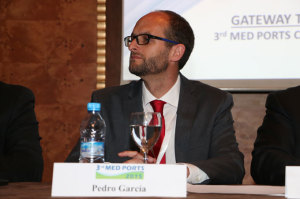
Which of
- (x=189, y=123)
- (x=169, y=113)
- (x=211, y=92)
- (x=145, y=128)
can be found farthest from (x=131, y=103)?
(x=145, y=128)

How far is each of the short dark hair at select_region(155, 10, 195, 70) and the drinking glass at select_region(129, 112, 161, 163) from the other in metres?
1.20

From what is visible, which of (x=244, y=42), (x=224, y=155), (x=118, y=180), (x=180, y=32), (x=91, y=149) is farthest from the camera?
(x=244, y=42)

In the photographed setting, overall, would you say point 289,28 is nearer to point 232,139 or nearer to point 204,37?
point 204,37

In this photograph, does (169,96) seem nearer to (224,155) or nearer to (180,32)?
(180,32)

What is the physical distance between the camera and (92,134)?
2.18 metres

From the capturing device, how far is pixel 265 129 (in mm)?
2459

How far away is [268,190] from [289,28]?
2258 mm

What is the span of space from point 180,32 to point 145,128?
132cm

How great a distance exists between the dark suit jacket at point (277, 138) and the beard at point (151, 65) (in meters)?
0.66

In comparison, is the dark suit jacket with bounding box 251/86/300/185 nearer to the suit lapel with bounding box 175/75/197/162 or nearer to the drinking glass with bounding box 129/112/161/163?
the suit lapel with bounding box 175/75/197/162

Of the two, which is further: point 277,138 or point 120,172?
point 277,138

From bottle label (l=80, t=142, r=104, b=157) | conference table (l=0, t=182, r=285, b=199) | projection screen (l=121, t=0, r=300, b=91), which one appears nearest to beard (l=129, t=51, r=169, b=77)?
projection screen (l=121, t=0, r=300, b=91)

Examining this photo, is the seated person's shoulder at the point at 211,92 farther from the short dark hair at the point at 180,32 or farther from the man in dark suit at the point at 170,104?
the short dark hair at the point at 180,32

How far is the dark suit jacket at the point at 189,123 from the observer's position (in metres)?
2.35
